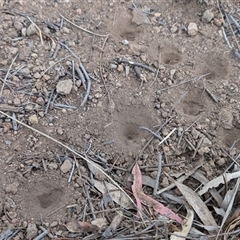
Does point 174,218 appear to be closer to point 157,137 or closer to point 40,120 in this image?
point 157,137

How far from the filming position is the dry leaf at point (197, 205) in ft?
6.05

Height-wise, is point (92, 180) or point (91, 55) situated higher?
point (91, 55)

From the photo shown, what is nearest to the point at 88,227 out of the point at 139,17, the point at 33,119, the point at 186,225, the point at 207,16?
the point at 186,225

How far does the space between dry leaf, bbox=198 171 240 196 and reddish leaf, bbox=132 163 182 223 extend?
0.53ft

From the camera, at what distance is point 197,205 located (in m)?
1.88

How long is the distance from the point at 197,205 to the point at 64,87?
0.77m

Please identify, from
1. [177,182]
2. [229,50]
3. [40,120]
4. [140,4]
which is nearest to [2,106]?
[40,120]

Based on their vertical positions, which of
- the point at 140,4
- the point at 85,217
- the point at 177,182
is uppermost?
the point at 140,4

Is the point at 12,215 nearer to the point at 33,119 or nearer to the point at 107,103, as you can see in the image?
the point at 33,119

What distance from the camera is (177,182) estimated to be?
6.33 feet

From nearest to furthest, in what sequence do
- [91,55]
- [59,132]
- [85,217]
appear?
[85,217] → [59,132] → [91,55]

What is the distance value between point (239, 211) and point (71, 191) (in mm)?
667

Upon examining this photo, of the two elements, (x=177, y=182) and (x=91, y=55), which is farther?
(x=91, y=55)

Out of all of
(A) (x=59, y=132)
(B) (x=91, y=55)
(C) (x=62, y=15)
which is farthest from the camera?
(C) (x=62, y=15)
